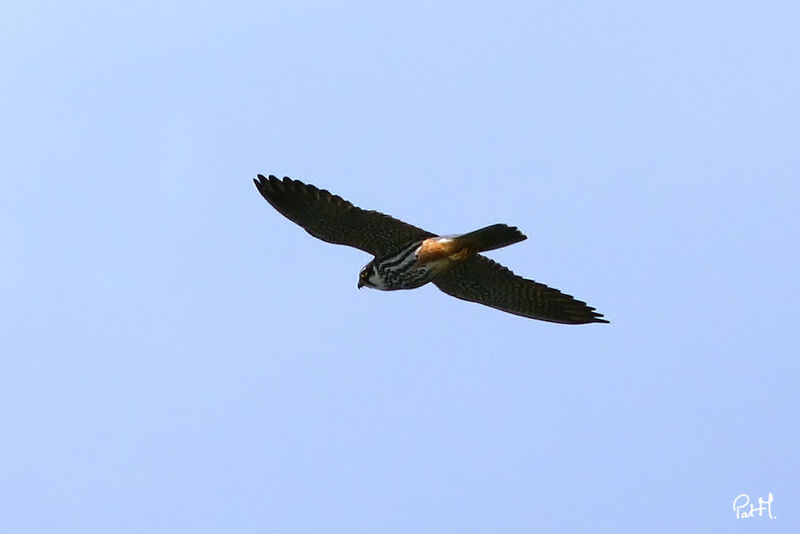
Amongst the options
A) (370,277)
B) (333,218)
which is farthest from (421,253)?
(333,218)

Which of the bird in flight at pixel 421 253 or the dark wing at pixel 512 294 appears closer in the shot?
the bird in flight at pixel 421 253

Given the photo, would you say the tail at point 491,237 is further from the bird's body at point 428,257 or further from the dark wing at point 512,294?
the dark wing at point 512,294

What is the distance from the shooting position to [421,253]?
50.8ft

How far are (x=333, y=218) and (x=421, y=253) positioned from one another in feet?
3.46

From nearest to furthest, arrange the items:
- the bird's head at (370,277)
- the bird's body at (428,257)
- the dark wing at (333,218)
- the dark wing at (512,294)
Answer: the bird's body at (428,257) → the dark wing at (333,218) → the bird's head at (370,277) → the dark wing at (512,294)

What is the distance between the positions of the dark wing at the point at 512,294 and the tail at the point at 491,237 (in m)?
0.83

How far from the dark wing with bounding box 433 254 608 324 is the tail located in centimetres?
83

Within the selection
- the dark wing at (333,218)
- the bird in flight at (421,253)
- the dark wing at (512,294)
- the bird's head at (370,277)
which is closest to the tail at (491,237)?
the bird in flight at (421,253)

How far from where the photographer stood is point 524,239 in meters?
14.8

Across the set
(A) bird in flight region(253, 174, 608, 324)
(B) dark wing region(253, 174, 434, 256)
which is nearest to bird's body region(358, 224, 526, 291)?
(A) bird in flight region(253, 174, 608, 324)

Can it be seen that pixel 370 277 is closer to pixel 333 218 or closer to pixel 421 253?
pixel 421 253

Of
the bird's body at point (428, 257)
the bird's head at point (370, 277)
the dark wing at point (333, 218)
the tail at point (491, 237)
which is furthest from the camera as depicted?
the bird's head at point (370, 277)

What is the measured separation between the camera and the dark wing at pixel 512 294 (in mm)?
16172

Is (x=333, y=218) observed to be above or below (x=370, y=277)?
above
